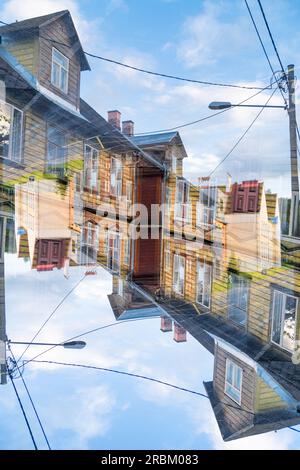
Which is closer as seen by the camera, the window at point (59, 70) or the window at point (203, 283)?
the window at point (59, 70)

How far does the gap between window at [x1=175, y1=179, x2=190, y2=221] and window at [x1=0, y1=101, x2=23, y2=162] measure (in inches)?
30.6

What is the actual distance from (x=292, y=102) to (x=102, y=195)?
1.01 metres

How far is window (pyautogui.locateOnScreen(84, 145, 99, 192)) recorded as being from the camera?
135cm

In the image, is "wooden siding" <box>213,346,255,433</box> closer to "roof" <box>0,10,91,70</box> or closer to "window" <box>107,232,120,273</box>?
"window" <box>107,232,120,273</box>

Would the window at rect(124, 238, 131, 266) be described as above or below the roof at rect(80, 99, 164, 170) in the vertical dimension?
below

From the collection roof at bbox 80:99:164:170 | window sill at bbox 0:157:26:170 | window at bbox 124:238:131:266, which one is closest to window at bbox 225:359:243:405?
window at bbox 124:238:131:266

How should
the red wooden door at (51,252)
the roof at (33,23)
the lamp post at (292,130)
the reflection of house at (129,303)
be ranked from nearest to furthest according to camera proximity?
the roof at (33,23) → the lamp post at (292,130) → the red wooden door at (51,252) → the reflection of house at (129,303)

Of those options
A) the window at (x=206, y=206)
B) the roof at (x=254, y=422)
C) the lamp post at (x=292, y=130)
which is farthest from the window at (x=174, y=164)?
the roof at (x=254, y=422)

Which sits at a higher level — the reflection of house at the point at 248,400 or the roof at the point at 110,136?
the roof at the point at 110,136

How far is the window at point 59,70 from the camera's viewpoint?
1.22 metres

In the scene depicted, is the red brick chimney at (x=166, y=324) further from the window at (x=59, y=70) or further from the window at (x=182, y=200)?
the window at (x=59, y=70)

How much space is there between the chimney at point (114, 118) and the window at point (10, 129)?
393 millimetres

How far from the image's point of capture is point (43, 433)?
51.1 inches
